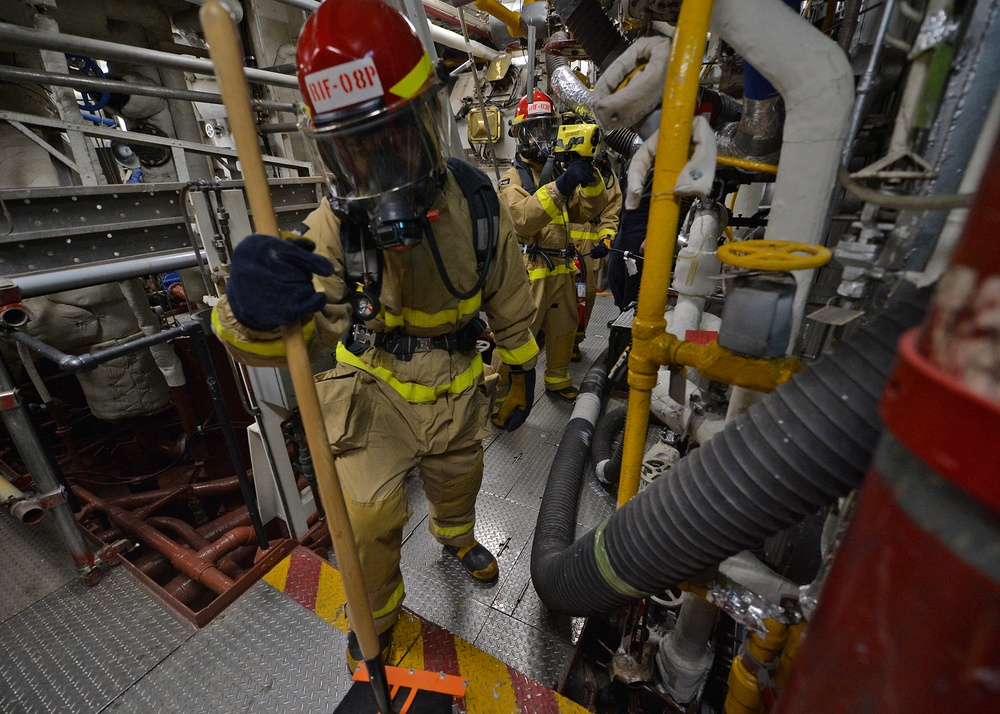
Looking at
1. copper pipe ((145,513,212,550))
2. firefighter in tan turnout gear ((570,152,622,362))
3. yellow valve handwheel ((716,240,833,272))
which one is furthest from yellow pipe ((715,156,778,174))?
firefighter in tan turnout gear ((570,152,622,362))

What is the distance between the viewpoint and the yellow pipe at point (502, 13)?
4.33 meters

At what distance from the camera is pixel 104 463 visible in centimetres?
373

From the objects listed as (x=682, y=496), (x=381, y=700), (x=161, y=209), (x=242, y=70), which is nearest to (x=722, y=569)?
(x=682, y=496)

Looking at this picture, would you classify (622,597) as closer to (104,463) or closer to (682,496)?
(682,496)

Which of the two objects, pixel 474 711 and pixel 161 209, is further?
pixel 161 209

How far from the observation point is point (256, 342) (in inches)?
45.8

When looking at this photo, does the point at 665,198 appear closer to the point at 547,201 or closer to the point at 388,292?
the point at 388,292

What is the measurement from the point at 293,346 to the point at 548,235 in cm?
305

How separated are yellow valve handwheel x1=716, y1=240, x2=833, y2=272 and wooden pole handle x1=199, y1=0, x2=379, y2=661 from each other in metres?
0.92

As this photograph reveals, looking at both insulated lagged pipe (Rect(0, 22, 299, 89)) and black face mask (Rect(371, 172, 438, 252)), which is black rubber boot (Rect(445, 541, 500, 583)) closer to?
black face mask (Rect(371, 172, 438, 252))

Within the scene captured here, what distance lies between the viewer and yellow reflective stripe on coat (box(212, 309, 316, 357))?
45.3 inches

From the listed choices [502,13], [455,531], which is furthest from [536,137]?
[455,531]

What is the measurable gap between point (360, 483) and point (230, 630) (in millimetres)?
923

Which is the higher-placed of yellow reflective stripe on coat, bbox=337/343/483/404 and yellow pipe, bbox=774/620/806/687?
yellow reflective stripe on coat, bbox=337/343/483/404
